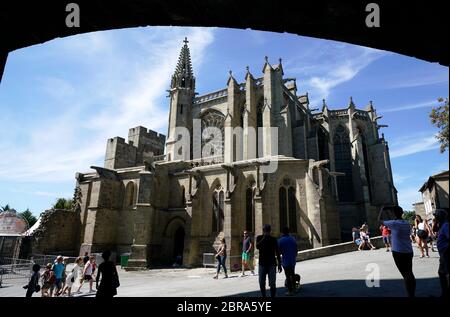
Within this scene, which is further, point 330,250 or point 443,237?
point 330,250

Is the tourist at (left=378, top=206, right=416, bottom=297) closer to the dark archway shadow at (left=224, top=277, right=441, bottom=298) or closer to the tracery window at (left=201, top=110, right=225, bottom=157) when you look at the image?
the dark archway shadow at (left=224, top=277, right=441, bottom=298)

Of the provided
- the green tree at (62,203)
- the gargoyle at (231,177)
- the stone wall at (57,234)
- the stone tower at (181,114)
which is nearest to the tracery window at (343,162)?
the gargoyle at (231,177)

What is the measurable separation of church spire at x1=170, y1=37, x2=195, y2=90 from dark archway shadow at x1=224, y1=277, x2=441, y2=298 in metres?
30.8

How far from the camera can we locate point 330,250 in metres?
14.3

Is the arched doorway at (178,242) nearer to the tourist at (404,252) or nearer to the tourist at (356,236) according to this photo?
the tourist at (356,236)

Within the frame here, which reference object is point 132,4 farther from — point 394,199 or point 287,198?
point 394,199

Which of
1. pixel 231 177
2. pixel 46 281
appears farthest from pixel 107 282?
pixel 231 177

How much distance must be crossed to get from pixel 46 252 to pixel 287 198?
20588mm

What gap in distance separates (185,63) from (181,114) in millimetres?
9462

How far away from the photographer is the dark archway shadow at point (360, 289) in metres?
4.99

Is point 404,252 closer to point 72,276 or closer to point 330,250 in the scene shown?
point 330,250

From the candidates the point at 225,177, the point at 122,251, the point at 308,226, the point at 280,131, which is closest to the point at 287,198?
the point at 308,226

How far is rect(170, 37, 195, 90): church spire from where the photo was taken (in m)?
34.3
